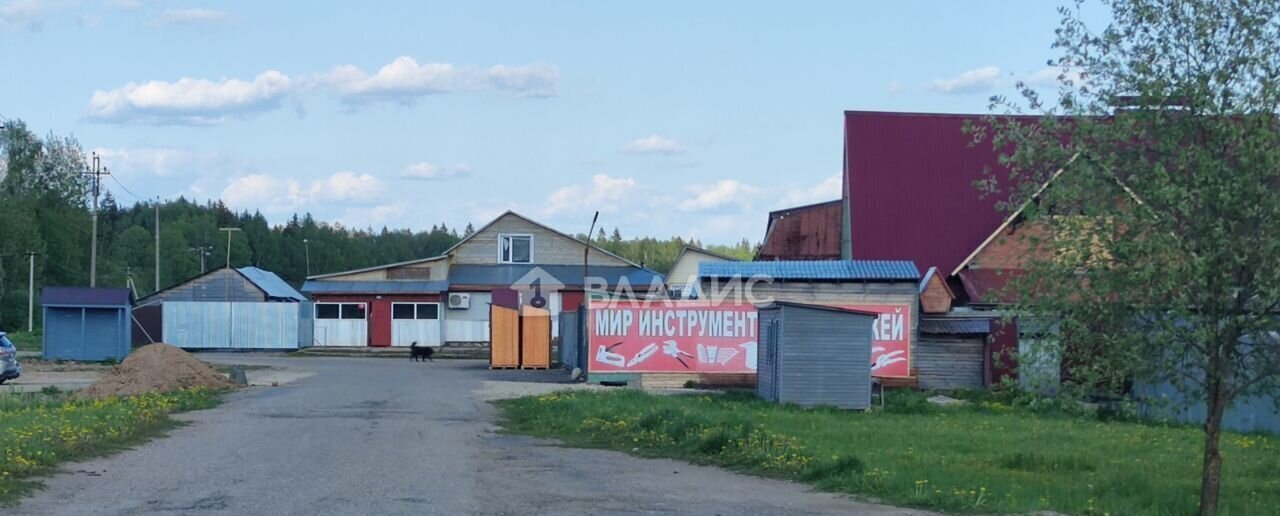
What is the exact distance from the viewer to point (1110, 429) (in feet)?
70.7

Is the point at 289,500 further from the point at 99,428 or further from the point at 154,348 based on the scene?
the point at 154,348

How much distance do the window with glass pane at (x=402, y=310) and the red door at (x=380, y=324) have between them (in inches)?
8.9

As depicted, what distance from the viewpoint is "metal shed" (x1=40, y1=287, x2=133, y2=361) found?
46.5 metres

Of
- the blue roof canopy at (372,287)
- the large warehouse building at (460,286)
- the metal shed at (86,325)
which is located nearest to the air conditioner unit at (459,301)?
the large warehouse building at (460,286)

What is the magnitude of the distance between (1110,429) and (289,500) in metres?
14.3

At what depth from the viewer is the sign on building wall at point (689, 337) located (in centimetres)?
3112

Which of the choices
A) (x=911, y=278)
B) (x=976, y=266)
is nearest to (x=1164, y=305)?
(x=911, y=278)

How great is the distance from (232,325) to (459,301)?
32.6 feet

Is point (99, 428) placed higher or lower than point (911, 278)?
lower

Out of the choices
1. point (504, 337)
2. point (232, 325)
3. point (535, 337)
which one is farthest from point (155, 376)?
point (232, 325)

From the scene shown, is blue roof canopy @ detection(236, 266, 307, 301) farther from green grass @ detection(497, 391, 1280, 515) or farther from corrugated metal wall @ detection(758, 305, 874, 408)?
corrugated metal wall @ detection(758, 305, 874, 408)

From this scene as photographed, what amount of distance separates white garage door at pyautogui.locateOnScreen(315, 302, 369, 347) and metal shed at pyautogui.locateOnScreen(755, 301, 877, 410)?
1476 inches

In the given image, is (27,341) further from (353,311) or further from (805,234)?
(805,234)

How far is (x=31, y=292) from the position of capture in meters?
77.8
